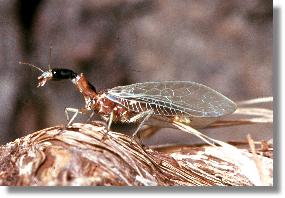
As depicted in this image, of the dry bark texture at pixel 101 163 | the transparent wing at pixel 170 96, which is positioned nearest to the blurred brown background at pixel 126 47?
the transparent wing at pixel 170 96

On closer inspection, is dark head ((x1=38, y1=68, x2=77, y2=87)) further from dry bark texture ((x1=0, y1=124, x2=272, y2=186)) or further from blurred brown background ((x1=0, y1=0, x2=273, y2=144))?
dry bark texture ((x1=0, y1=124, x2=272, y2=186))

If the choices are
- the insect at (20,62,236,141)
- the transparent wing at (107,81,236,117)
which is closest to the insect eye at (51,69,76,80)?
the insect at (20,62,236,141)

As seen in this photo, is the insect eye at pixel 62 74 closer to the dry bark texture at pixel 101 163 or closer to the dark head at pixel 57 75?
the dark head at pixel 57 75

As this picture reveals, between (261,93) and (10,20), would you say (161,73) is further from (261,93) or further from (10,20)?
(10,20)

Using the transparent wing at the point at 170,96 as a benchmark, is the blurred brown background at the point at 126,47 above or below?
above

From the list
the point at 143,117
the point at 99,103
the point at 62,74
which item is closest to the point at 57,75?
the point at 62,74

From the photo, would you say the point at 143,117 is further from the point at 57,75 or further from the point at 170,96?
the point at 57,75

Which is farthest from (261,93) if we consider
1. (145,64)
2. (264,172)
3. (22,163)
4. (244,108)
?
(22,163)
